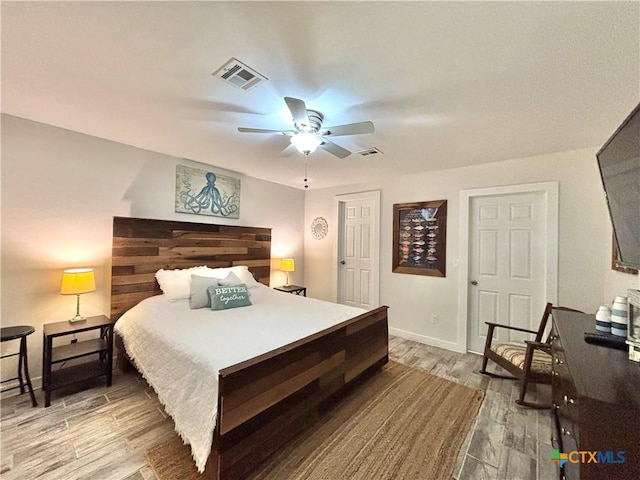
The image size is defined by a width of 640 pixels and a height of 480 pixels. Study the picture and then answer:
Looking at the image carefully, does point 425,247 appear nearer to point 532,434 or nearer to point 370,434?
point 532,434

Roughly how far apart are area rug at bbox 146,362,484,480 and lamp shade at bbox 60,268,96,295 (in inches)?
61.3

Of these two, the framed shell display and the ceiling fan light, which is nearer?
the ceiling fan light

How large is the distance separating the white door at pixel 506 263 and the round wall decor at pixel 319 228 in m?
2.35

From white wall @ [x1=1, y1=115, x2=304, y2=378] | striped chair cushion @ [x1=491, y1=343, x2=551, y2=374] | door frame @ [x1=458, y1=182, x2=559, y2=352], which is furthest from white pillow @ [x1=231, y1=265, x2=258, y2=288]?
striped chair cushion @ [x1=491, y1=343, x2=551, y2=374]

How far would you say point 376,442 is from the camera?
1.82 metres

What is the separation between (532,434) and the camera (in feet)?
6.26

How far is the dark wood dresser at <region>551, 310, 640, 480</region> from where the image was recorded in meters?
0.90

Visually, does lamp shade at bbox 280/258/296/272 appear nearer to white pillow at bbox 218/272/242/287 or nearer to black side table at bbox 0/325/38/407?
white pillow at bbox 218/272/242/287

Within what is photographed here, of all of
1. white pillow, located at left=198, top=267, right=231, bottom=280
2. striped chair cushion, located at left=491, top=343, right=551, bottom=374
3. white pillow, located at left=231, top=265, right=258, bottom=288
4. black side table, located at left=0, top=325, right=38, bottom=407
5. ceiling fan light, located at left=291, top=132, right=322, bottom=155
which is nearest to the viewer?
ceiling fan light, located at left=291, top=132, right=322, bottom=155

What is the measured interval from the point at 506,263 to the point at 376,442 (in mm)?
2583

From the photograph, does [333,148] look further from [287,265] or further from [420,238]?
[287,265]

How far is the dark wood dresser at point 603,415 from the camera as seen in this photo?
895 millimetres

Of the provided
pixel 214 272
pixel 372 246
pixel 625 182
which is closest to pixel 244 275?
pixel 214 272

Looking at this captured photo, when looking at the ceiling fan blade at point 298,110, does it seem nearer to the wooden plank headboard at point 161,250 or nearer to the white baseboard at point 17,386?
the wooden plank headboard at point 161,250
